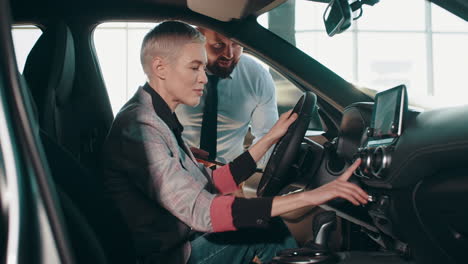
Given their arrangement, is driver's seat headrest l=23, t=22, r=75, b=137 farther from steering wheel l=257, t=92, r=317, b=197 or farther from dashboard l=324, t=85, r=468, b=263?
dashboard l=324, t=85, r=468, b=263

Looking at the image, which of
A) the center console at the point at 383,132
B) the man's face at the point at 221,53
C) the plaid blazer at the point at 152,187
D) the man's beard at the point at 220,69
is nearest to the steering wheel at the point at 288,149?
the center console at the point at 383,132

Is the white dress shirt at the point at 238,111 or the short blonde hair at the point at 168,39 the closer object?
the short blonde hair at the point at 168,39

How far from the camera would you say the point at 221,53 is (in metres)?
2.36

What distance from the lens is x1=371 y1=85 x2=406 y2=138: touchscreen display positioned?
1.24 meters

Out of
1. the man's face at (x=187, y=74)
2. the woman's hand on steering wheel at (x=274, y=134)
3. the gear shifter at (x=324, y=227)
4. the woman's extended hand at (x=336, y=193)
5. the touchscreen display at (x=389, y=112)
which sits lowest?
the gear shifter at (x=324, y=227)

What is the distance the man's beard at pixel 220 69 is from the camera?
2518mm

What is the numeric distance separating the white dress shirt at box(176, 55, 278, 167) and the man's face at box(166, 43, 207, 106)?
1.11 metres

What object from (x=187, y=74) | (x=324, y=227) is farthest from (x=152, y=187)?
(x=324, y=227)

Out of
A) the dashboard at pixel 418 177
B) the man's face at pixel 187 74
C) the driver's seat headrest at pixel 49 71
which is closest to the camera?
the dashboard at pixel 418 177

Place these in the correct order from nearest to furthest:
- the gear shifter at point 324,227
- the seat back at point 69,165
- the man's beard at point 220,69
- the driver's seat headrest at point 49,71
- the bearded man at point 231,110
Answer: the seat back at point 69,165
the driver's seat headrest at point 49,71
the gear shifter at point 324,227
the man's beard at point 220,69
the bearded man at point 231,110

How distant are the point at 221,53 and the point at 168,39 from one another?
883 millimetres

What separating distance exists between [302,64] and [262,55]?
15 cm

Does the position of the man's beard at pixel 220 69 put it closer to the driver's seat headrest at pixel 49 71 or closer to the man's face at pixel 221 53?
the man's face at pixel 221 53

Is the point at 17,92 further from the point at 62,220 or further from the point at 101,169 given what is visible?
the point at 101,169
